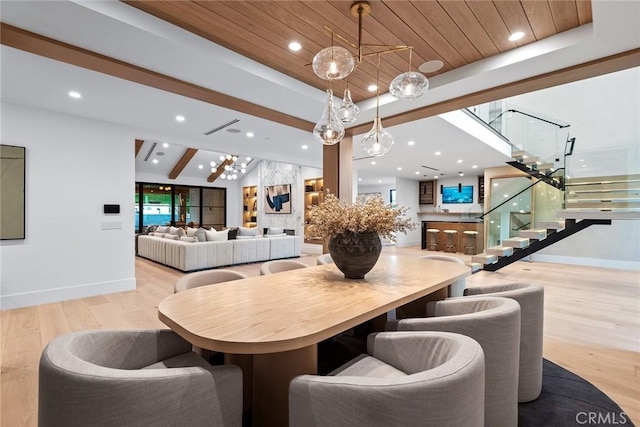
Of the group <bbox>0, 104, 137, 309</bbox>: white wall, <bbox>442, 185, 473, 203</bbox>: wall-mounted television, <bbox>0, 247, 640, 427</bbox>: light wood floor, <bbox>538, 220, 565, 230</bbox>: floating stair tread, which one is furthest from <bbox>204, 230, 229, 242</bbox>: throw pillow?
<bbox>442, 185, 473, 203</bbox>: wall-mounted television

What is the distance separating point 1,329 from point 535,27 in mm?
5759

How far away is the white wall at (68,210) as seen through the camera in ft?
12.4

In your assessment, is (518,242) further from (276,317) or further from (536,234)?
(276,317)

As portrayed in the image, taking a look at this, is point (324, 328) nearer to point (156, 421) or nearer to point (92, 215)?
point (156, 421)

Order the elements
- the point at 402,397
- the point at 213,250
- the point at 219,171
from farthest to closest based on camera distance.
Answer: the point at 219,171, the point at 213,250, the point at 402,397

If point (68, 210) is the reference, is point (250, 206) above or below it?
above

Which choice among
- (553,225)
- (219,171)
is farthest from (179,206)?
(553,225)

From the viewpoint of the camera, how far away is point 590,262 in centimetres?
697

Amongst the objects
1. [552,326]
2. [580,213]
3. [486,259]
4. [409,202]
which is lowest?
[552,326]

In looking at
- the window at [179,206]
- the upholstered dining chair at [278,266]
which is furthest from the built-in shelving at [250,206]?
the upholstered dining chair at [278,266]

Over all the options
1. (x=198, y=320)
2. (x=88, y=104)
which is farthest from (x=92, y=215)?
A: (x=198, y=320)

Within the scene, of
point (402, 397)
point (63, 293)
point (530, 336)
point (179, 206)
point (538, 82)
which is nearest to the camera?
point (402, 397)

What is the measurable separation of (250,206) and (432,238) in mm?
7620

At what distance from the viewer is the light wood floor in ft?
6.81
